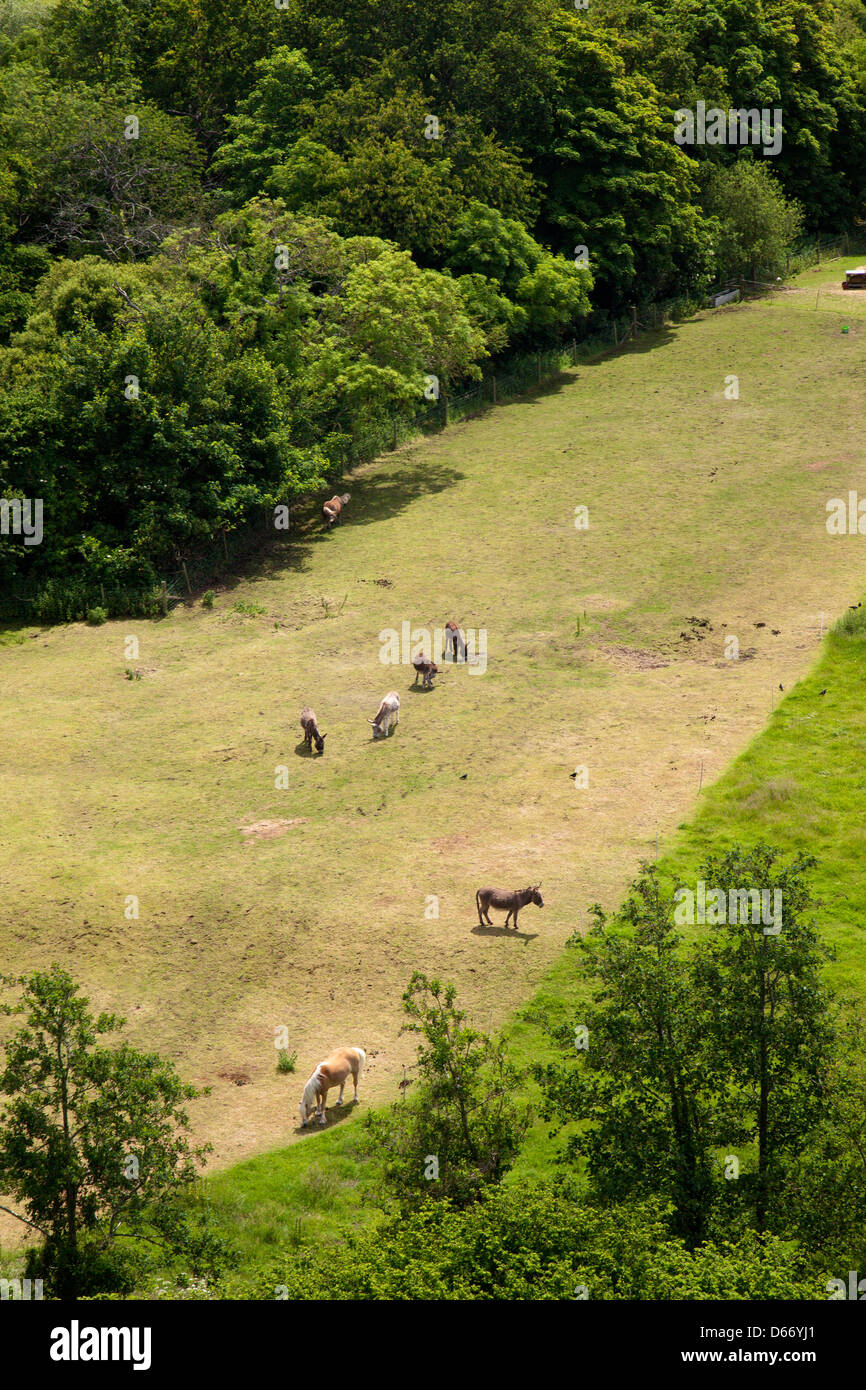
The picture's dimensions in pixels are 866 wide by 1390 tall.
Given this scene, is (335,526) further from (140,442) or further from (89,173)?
(89,173)

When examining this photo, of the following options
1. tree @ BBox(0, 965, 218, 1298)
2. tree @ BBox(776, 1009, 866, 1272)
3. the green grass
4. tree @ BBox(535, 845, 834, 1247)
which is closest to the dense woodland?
the green grass

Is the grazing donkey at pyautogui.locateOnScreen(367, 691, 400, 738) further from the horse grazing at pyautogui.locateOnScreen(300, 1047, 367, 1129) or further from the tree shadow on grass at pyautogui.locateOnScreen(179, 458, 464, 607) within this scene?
the horse grazing at pyautogui.locateOnScreen(300, 1047, 367, 1129)

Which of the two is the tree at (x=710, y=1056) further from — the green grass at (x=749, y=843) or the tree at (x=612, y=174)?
the tree at (x=612, y=174)

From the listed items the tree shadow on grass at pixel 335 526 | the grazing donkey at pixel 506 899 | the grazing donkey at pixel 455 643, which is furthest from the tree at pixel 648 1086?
the tree shadow on grass at pixel 335 526

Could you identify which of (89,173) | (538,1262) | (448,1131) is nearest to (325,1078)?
(448,1131)

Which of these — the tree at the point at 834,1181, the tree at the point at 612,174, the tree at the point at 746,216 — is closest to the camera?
the tree at the point at 834,1181

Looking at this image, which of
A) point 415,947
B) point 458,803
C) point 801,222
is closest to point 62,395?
point 458,803

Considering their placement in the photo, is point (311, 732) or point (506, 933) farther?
point (311, 732)
